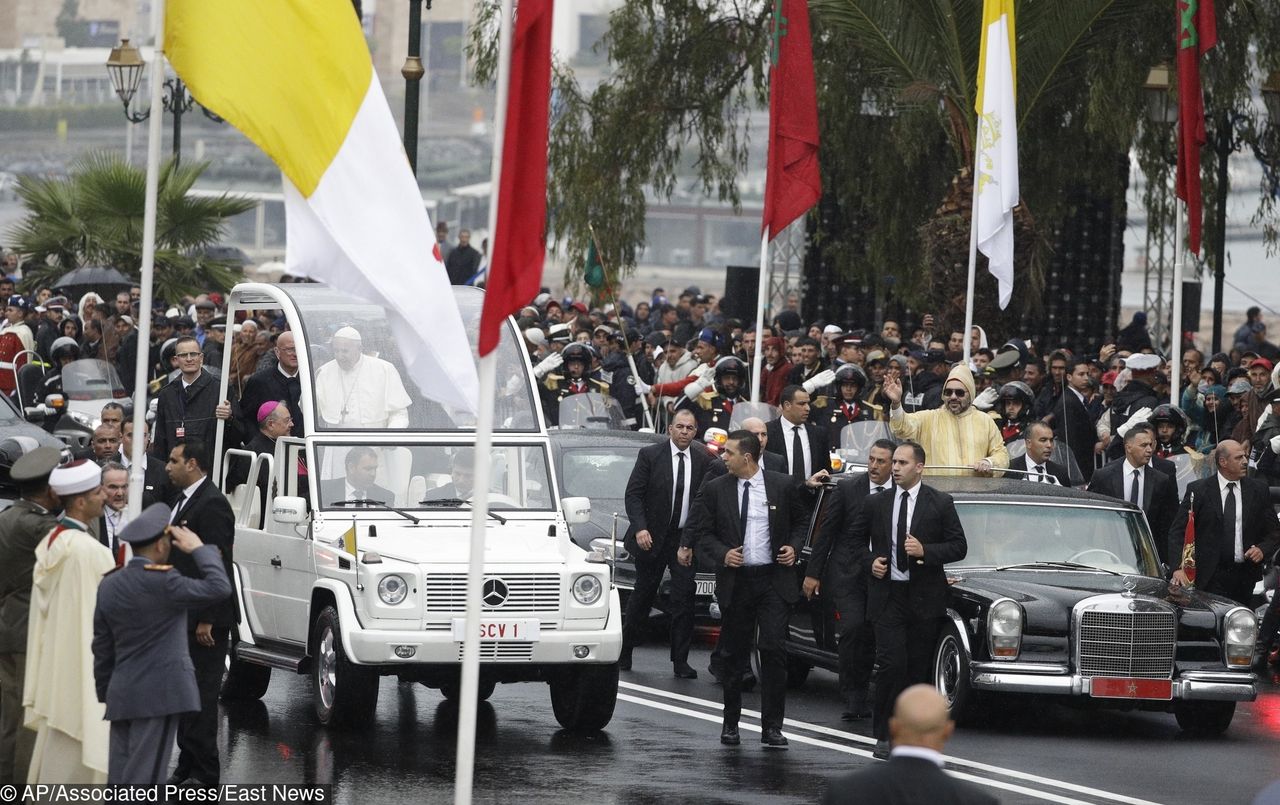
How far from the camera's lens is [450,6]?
143875 millimetres

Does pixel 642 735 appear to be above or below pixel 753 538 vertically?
below

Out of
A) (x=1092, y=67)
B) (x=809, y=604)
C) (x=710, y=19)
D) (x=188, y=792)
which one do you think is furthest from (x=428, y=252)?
(x=710, y=19)

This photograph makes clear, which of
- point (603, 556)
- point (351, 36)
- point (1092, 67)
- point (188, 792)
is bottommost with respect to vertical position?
point (188, 792)

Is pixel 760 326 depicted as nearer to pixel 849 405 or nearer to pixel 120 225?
pixel 849 405

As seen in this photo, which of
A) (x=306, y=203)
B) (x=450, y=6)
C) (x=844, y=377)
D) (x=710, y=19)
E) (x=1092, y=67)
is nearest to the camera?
(x=306, y=203)

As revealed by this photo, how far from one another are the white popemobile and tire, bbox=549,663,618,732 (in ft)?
0.03

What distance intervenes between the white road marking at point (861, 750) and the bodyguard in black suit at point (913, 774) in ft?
18.6

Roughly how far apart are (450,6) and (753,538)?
134227 millimetres

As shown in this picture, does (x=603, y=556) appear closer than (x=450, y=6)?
Yes

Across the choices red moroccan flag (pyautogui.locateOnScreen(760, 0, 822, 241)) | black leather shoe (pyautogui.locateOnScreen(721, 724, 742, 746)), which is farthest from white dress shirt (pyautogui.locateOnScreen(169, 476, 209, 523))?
red moroccan flag (pyautogui.locateOnScreen(760, 0, 822, 241))

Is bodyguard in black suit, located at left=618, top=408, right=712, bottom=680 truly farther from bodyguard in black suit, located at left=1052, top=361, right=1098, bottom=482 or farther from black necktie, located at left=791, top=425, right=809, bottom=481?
bodyguard in black suit, located at left=1052, top=361, right=1098, bottom=482

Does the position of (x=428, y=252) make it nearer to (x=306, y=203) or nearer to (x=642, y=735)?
(x=306, y=203)

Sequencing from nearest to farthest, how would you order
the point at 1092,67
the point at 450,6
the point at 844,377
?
the point at 844,377
the point at 1092,67
the point at 450,6

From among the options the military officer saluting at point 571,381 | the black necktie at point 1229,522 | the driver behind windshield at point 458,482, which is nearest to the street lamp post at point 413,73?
the military officer saluting at point 571,381
